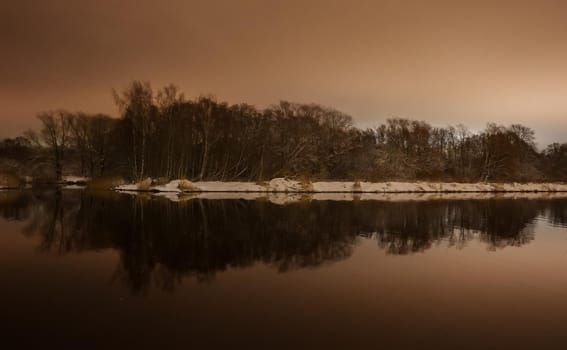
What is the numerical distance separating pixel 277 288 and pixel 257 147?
5736 centimetres

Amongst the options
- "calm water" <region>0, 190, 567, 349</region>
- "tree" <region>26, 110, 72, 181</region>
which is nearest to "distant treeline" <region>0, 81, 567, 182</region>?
"tree" <region>26, 110, 72, 181</region>

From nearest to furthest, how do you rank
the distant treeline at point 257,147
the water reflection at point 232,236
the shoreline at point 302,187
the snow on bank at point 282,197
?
the water reflection at point 232,236, the snow on bank at point 282,197, the shoreline at point 302,187, the distant treeline at point 257,147

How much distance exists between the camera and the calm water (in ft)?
20.4

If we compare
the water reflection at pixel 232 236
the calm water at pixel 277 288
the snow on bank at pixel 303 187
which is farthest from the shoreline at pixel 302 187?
the calm water at pixel 277 288

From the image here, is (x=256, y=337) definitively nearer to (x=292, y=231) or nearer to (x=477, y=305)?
(x=477, y=305)

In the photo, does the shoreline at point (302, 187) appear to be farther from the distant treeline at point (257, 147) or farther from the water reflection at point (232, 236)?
the water reflection at point (232, 236)

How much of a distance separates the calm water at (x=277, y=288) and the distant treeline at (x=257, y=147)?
141 ft

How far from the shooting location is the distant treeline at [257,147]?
58938 millimetres

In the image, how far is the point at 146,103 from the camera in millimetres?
58938

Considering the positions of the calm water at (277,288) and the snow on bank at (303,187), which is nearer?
the calm water at (277,288)

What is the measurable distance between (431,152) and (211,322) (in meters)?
88.0

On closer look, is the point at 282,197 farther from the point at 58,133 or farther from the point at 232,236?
the point at 58,133

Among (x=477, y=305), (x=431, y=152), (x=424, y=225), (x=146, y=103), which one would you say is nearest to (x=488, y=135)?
(x=431, y=152)

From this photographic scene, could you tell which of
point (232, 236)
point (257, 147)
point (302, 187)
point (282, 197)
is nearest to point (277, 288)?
point (232, 236)
